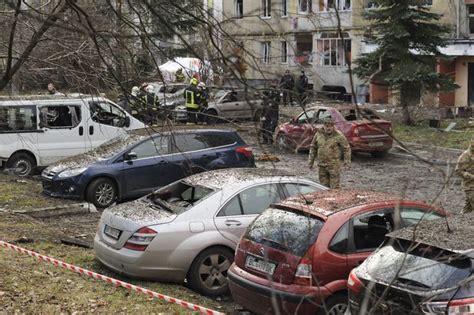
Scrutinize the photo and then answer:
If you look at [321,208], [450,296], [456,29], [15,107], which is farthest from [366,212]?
[456,29]

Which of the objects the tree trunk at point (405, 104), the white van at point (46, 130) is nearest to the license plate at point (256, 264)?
the white van at point (46, 130)

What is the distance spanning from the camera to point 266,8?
16.3 ft

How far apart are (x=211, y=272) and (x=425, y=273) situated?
369cm

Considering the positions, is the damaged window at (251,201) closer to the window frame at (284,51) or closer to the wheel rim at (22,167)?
the window frame at (284,51)

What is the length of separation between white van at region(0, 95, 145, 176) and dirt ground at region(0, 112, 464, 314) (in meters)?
0.76

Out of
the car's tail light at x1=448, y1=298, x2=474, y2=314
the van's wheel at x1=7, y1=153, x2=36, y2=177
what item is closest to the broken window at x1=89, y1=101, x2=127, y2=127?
the van's wheel at x1=7, y1=153, x2=36, y2=177

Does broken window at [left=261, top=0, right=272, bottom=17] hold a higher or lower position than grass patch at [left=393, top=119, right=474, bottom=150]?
higher

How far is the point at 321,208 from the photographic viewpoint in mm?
8070

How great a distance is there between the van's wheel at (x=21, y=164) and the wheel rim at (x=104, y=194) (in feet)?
12.7

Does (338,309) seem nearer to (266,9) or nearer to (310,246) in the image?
(310,246)

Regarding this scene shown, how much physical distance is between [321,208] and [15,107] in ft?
36.6

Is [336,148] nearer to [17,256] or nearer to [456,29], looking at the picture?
[17,256]

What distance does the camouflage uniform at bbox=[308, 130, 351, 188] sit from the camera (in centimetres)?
1362

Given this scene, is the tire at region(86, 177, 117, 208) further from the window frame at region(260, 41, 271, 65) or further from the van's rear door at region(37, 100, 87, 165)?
the window frame at region(260, 41, 271, 65)
